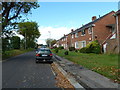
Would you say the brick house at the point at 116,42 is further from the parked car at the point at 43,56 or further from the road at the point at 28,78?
the road at the point at 28,78

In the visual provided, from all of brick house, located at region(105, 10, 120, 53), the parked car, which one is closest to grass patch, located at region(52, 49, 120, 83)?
the parked car

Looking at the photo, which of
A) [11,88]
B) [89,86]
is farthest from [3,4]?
[89,86]

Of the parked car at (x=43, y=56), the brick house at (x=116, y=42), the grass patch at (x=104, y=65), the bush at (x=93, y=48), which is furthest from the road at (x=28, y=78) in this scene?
the bush at (x=93, y=48)

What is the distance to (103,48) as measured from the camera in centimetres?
2503

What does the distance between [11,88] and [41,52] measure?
29.4ft

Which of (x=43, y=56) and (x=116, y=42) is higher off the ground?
(x=116, y=42)

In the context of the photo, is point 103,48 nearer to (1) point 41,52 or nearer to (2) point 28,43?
(1) point 41,52

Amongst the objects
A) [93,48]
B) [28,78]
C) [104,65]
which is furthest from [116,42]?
[28,78]

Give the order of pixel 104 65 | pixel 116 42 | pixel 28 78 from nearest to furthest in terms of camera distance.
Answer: pixel 28 78 < pixel 104 65 < pixel 116 42

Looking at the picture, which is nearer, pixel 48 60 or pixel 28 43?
pixel 48 60

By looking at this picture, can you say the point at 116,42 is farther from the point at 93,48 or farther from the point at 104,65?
the point at 104,65

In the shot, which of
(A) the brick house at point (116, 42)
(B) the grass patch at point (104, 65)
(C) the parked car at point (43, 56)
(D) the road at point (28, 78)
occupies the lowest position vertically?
(D) the road at point (28, 78)

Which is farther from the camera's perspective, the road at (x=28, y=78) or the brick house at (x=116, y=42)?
the brick house at (x=116, y=42)

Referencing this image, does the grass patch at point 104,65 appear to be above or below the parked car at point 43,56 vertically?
below
